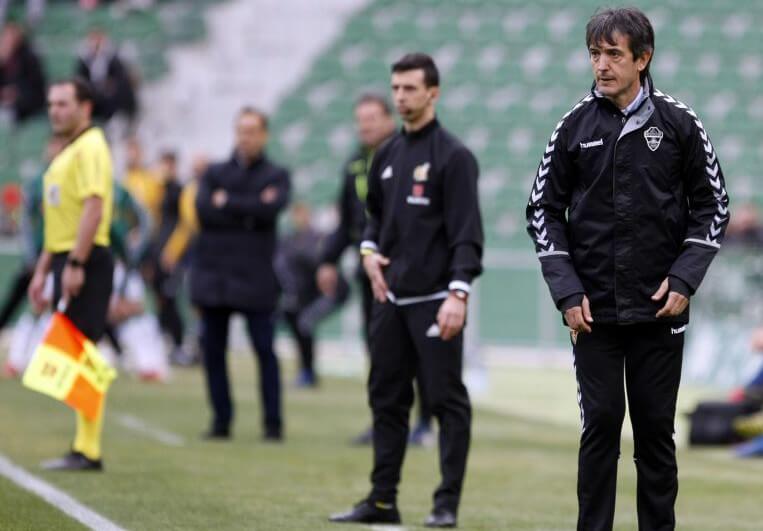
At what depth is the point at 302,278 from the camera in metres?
18.6

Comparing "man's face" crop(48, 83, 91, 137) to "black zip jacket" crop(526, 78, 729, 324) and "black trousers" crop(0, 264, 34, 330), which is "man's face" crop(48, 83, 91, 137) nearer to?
"black zip jacket" crop(526, 78, 729, 324)

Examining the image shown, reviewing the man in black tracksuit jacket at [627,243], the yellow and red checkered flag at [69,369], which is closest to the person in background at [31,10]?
the yellow and red checkered flag at [69,369]

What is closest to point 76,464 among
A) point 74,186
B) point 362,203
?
point 74,186

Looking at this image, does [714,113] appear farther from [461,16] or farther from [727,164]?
[461,16]

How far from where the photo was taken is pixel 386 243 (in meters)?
7.85

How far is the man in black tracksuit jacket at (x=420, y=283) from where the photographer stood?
24.9 ft

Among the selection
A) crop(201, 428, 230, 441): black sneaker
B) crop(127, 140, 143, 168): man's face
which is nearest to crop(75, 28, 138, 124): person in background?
crop(127, 140, 143, 168): man's face

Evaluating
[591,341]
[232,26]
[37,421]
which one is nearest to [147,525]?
[591,341]

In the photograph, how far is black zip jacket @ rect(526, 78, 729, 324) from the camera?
597 centimetres

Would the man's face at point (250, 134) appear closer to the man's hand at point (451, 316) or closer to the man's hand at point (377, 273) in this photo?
the man's hand at point (377, 273)

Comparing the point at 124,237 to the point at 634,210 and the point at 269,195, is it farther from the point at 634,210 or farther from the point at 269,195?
the point at 634,210

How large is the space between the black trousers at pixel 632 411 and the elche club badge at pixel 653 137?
2.09ft

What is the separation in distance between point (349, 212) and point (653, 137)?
582 cm

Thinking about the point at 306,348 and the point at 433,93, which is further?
the point at 306,348
